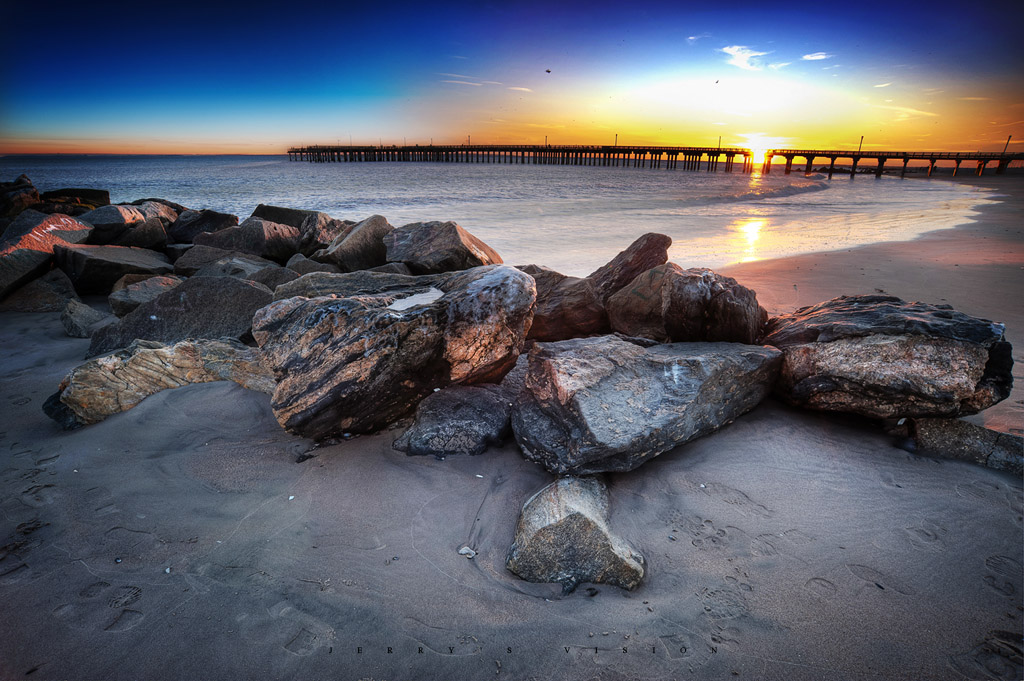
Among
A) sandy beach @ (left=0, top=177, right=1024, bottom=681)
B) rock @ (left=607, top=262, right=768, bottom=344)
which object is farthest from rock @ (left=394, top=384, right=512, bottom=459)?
rock @ (left=607, top=262, right=768, bottom=344)

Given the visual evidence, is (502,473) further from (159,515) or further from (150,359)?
(150,359)

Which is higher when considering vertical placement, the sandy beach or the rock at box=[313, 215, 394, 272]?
the rock at box=[313, 215, 394, 272]

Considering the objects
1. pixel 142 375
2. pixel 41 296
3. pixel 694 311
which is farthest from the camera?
pixel 41 296

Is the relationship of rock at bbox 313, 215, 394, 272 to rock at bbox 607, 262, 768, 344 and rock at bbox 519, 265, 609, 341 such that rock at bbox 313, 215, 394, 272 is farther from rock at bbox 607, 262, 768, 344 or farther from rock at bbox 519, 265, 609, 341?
rock at bbox 607, 262, 768, 344

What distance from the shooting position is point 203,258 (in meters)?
7.62

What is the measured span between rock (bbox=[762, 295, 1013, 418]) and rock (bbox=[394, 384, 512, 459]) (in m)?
2.25

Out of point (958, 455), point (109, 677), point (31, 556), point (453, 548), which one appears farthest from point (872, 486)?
point (31, 556)

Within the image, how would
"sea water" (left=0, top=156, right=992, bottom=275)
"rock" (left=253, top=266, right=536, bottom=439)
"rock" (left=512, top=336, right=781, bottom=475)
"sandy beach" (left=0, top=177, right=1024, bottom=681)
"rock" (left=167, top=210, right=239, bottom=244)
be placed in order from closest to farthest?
"sandy beach" (left=0, top=177, right=1024, bottom=681), "rock" (left=512, top=336, right=781, bottom=475), "rock" (left=253, top=266, right=536, bottom=439), "rock" (left=167, top=210, right=239, bottom=244), "sea water" (left=0, top=156, right=992, bottom=275)

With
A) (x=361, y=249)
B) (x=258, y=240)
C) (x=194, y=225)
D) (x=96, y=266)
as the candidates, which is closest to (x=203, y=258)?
(x=258, y=240)

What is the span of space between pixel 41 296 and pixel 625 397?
806 centimetres

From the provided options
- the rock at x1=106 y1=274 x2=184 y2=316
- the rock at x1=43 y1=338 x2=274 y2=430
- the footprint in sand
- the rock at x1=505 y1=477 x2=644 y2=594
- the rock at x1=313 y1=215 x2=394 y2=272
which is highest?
the rock at x1=313 y1=215 x2=394 y2=272

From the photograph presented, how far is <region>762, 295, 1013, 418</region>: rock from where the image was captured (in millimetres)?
3027

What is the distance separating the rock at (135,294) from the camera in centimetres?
559

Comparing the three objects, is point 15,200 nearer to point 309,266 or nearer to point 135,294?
point 135,294
